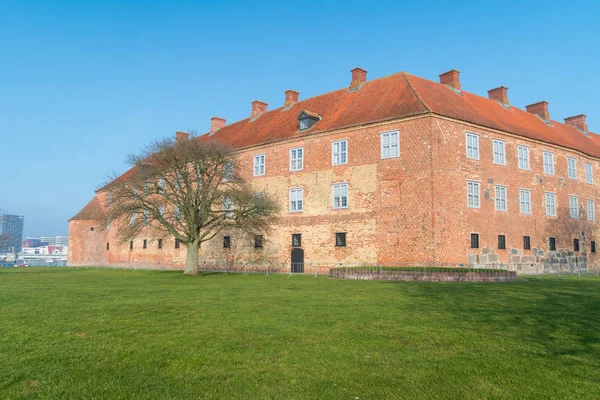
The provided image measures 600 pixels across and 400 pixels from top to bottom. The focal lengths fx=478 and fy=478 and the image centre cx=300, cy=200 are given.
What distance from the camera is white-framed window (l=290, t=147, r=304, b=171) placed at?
33.7m

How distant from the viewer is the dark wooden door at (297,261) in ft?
107

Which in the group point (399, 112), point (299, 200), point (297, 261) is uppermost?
point (399, 112)

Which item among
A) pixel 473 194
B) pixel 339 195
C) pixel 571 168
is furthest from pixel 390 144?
pixel 571 168

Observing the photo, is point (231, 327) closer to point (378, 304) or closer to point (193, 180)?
point (378, 304)

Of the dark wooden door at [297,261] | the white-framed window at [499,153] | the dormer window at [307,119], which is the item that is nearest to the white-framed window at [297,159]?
the dormer window at [307,119]

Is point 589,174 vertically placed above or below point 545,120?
below

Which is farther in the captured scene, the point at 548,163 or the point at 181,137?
the point at 548,163

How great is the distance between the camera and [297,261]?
1305 inches

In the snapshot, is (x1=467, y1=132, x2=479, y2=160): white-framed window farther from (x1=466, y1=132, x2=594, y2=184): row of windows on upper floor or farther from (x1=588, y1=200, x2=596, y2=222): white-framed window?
(x1=588, y1=200, x2=596, y2=222): white-framed window

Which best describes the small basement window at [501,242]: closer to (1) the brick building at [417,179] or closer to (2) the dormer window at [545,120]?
(1) the brick building at [417,179]

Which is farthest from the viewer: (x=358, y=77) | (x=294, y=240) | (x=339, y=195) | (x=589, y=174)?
(x=589, y=174)

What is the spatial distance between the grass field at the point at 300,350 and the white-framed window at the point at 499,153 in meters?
19.6

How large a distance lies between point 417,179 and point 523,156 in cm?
966

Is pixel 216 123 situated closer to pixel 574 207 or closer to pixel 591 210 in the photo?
pixel 574 207
